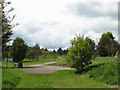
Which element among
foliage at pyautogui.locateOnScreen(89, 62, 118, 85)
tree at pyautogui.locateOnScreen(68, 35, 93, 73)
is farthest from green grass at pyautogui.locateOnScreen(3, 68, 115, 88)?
tree at pyautogui.locateOnScreen(68, 35, 93, 73)

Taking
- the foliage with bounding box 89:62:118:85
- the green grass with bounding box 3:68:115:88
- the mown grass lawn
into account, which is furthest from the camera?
the foliage with bounding box 89:62:118:85

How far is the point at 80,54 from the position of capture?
18.5 m

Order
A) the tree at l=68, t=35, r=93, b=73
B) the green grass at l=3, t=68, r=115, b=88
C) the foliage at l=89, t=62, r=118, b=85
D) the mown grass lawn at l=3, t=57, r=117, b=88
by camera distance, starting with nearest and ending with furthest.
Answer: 1. the mown grass lawn at l=3, t=57, r=117, b=88
2. the green grass at l=3, t=68, r=115, b=88
3. the foliage at l=89, t=62, r=118, b=85
4. the tree at l=68, t=35, r=93, b=73

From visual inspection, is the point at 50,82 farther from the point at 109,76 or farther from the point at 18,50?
the point at 18,50

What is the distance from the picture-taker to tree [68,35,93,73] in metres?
18.5

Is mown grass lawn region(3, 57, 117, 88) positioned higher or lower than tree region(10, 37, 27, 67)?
lower

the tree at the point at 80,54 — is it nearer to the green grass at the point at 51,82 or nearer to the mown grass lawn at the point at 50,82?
the mown grass lawn at the point at 50,82

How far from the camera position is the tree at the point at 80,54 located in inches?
727

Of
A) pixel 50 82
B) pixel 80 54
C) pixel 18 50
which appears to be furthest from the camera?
pixel 18 50

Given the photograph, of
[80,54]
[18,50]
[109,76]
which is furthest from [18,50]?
[109,76]

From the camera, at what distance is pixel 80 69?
19016mm

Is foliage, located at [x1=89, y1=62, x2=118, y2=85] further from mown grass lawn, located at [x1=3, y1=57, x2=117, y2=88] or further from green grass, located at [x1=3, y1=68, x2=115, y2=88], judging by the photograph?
green grass, located at [x1=3, y1=68, x2=115, y2=88]

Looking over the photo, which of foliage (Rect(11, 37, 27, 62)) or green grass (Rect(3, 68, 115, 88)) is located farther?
foliage (Rect(11, 37, 27, 62))

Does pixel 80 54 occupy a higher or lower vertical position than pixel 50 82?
higher
